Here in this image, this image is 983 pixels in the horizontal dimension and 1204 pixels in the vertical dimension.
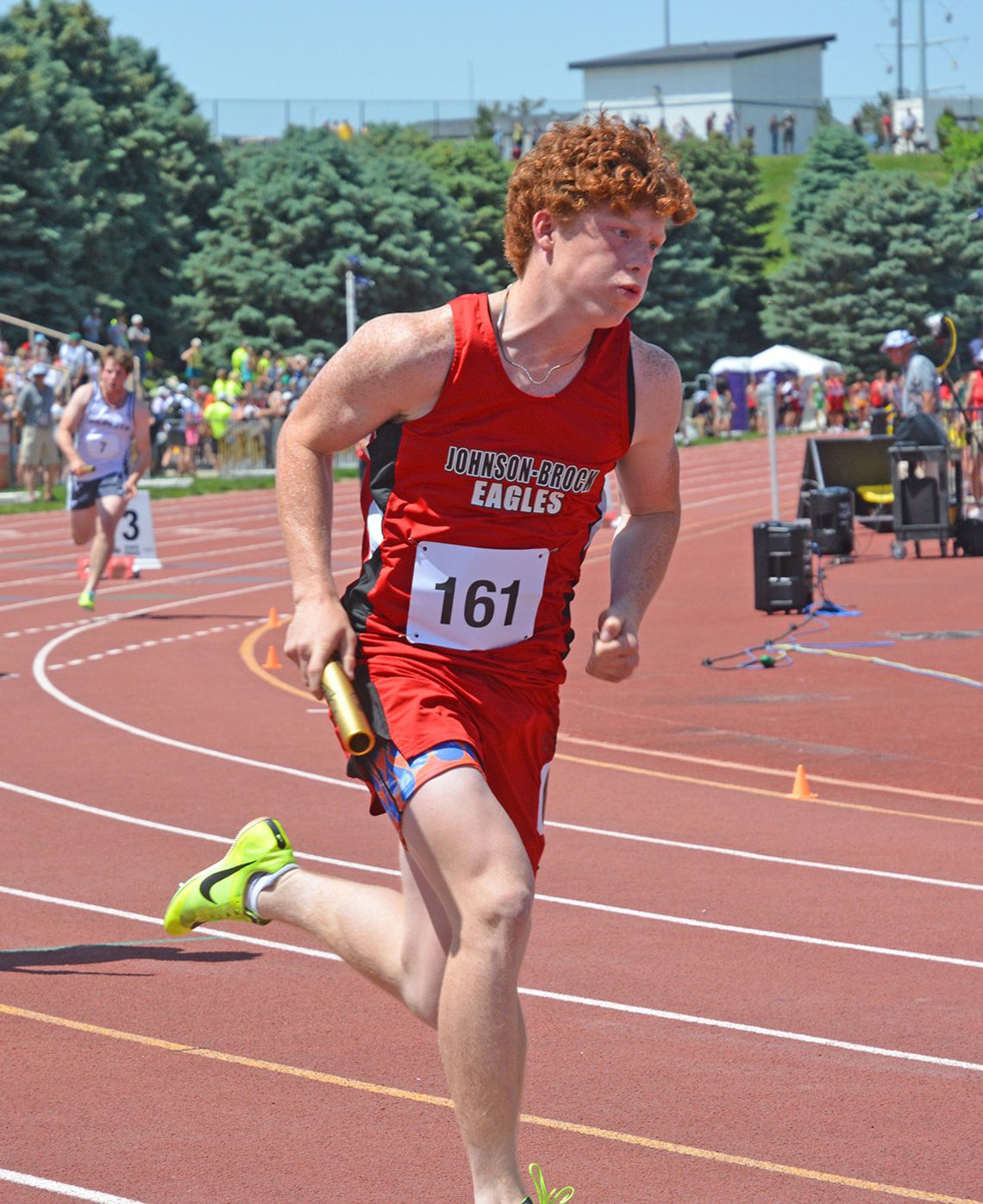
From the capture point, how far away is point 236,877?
15.1 ft

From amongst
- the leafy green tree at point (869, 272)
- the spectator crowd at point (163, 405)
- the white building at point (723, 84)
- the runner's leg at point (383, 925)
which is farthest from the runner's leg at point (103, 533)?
the white building at point (723, 84)

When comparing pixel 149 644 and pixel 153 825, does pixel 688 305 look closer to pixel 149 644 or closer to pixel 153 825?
pixel 149 644

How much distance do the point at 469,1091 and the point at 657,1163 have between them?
0.90 m

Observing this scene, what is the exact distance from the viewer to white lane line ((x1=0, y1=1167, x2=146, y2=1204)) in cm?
412

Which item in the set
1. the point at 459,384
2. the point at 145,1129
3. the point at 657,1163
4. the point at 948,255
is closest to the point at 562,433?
the point at 459,384

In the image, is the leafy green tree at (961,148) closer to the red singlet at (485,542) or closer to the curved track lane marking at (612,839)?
the curved track lane marking at (612,839)

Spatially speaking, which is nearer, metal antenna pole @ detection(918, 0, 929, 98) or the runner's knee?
the runner's knee

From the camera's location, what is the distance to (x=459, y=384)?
394cm

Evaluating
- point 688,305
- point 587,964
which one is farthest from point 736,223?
point 587,964

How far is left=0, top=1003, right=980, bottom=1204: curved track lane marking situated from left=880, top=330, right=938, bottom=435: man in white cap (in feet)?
54.5

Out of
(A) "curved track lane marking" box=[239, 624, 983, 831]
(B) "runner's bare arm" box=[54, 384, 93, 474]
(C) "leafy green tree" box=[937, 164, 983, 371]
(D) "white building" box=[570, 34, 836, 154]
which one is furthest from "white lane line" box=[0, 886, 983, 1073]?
(D) "white building" box=[570, 34, 836, 154]

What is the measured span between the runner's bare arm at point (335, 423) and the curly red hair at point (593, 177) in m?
0.28

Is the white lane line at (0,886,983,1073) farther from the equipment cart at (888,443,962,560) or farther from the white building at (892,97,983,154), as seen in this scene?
the white building at (892,97,983,154)

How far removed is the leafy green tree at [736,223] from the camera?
7319 cm
